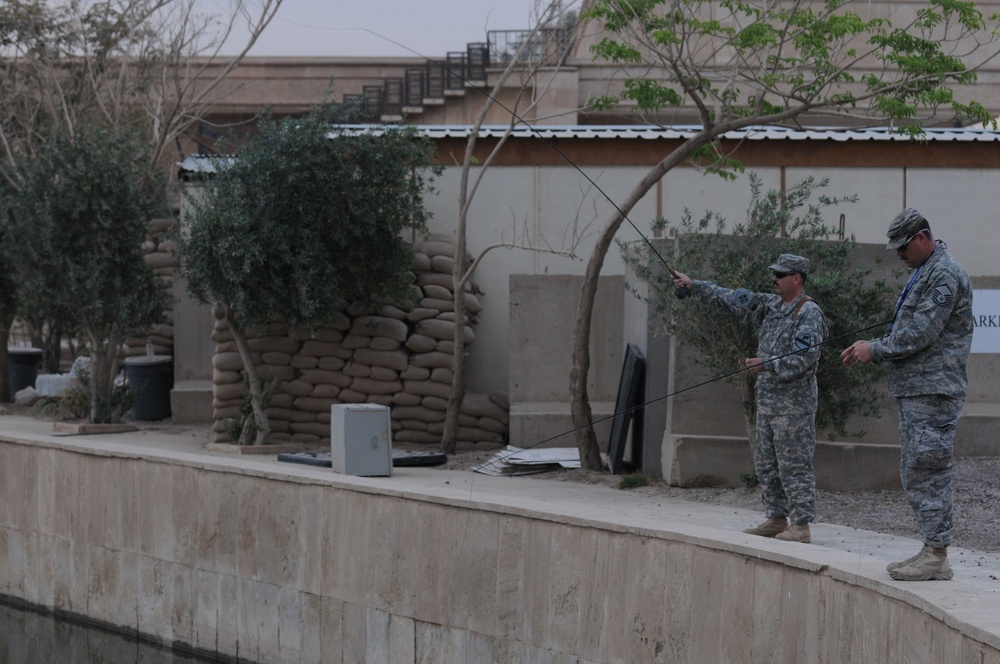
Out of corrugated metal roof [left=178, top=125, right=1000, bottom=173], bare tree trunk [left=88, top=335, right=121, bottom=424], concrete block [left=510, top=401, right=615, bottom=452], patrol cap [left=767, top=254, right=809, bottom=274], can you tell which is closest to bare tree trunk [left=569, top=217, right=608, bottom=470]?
concrete block [left=510, top=401, right=615, bottom=452]

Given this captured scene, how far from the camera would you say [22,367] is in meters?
17.8

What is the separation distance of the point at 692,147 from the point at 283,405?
16.4 feet

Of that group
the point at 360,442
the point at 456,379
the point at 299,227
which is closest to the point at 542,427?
the point at 456,379

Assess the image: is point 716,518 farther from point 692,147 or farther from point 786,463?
point 692,147

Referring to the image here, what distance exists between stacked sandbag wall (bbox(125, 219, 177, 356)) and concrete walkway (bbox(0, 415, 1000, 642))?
2580 millimetres

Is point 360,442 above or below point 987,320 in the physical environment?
below

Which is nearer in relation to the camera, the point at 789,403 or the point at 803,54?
the point at 789,403

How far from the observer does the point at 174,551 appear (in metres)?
9.55

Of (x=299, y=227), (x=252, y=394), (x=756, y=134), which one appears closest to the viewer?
(x=299, y=227)

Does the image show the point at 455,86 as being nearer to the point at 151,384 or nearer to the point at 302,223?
the point at 151,384

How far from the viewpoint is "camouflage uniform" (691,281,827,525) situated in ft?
21.3

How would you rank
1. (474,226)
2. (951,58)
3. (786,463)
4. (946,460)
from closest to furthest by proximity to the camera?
(946,460) → (786,463) → (951,58) → (474,226)

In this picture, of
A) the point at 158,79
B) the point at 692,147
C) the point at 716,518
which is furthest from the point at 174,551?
the point at 158,79

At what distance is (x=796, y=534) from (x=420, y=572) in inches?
96.5
